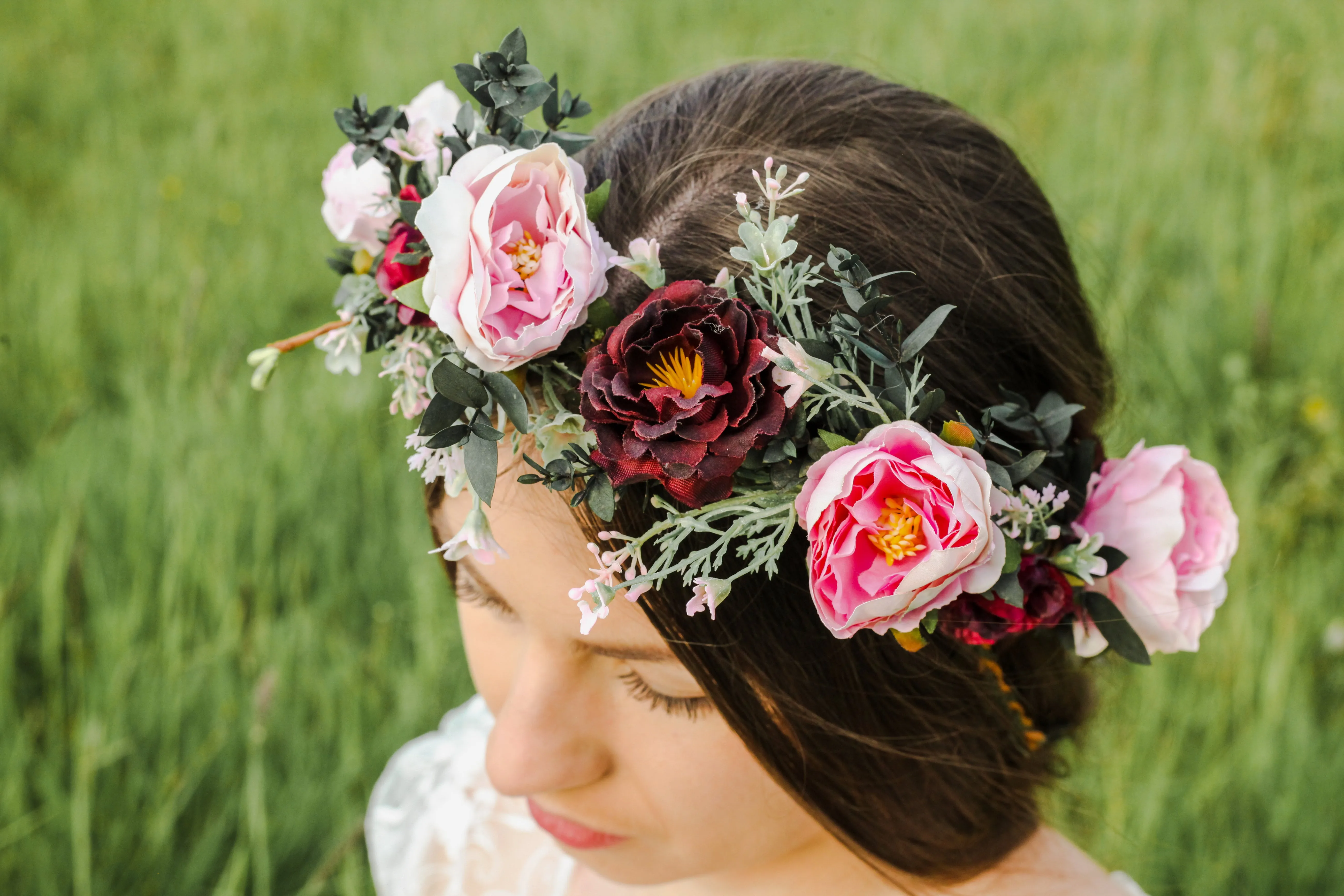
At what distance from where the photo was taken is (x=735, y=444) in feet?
2.73

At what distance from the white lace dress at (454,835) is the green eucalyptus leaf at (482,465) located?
43.2 inches

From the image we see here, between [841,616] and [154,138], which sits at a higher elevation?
[841,616]

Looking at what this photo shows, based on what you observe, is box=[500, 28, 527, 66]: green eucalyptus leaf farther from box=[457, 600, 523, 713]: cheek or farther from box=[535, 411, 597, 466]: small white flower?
box=[457, 600, 523, 713]: cheek

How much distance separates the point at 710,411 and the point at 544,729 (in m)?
0.45

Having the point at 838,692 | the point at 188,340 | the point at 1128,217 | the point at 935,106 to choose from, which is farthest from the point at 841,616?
the point at 1128,217

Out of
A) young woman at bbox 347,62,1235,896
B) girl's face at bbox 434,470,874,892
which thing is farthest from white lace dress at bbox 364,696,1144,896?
girl's face at bbox 434,470,874,892

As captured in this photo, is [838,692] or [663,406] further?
[838,692]

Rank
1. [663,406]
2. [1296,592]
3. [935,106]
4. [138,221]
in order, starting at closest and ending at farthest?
1. [663,406]
2. [935,106]
3. [1296,592]
4. [138,221]

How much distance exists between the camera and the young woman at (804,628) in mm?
1035

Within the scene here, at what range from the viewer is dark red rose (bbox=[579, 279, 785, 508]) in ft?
2.71

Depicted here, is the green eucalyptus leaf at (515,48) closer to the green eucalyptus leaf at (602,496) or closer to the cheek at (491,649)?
the green eucalyptus leaf at (602,496)

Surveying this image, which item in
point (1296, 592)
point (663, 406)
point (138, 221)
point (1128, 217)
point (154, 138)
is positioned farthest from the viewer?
point (154, 138)

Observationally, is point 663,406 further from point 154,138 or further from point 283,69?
point 283,69

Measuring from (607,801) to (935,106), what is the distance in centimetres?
86
